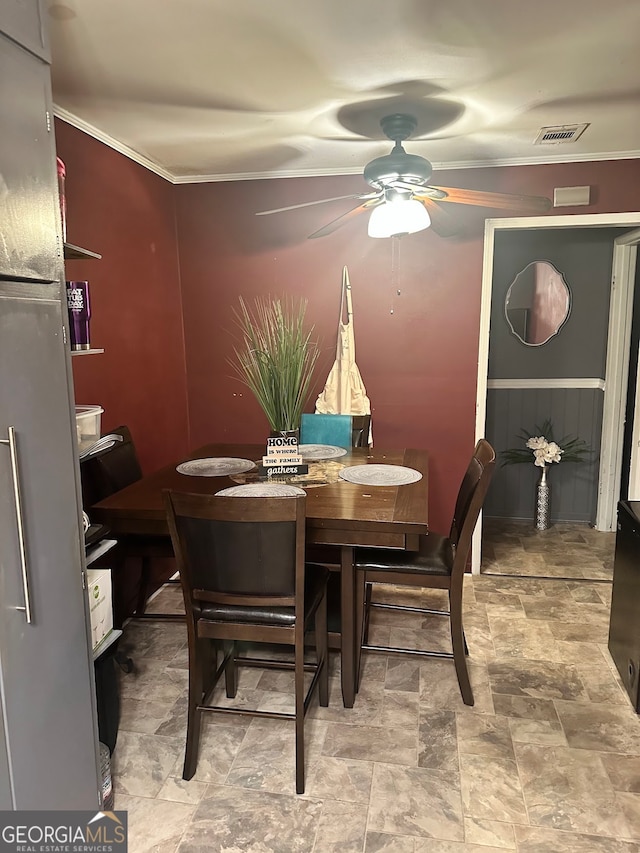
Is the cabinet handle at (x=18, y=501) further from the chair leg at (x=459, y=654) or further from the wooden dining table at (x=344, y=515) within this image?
the chair leg at (x=459, y=654)

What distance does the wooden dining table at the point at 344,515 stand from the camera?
6.75 ft

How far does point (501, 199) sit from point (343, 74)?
2.53 ft

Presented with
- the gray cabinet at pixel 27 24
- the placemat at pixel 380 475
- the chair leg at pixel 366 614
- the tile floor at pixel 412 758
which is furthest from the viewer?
the chair leg at pixel 366 614

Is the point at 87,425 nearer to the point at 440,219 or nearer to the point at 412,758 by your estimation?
the point at 412,758

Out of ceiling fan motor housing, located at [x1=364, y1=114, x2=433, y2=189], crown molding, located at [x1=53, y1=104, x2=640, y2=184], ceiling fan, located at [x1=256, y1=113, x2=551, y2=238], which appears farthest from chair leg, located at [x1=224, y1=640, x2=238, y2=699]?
crown molding, located at [x1=53, y1=104, x2=640, y2=184]

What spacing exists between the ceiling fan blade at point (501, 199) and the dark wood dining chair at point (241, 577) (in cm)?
150

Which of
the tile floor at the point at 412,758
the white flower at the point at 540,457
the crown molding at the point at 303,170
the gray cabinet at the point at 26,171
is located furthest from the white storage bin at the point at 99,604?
the white flower at the point at 540,457

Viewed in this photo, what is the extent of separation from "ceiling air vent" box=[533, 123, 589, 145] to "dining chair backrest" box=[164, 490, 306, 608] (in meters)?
2.22

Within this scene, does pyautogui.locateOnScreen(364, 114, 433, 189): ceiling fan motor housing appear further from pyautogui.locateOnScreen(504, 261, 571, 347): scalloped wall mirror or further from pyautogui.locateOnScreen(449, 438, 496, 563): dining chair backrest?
pyautogui.locateOnScreen(504, 261, 571, 347): scalloped wall mirror

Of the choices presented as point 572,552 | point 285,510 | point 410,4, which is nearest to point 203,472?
point 285,510

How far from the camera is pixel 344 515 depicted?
209 cm

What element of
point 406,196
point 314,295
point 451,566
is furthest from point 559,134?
point 451,566

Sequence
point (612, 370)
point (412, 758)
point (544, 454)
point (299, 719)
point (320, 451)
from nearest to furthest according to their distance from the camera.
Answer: point (299, 719) → point (412, 758) → point (320, 451) → point (612, 370) → point (544, 454)

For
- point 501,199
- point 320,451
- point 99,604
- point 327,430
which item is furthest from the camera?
point 327,430
